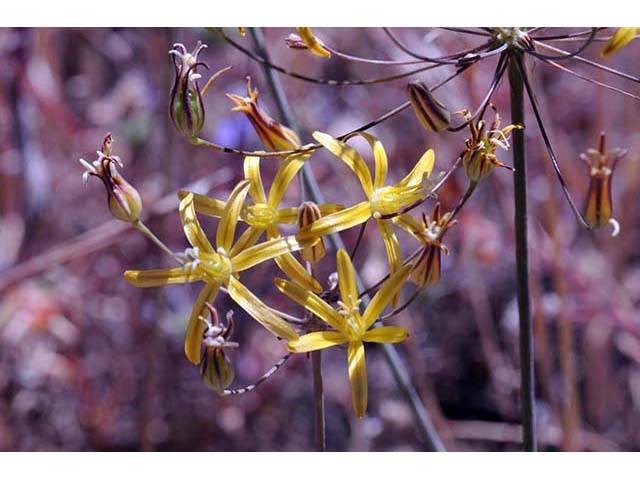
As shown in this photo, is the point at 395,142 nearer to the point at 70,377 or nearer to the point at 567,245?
the point at 567,245

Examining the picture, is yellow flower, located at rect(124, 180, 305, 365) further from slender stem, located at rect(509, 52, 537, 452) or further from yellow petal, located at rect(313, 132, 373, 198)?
slender stem, located at rect(509, 52, 537, 452)

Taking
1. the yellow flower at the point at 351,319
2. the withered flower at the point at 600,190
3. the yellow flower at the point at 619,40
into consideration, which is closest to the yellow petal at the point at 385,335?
the yellow flower at the point at 351,319

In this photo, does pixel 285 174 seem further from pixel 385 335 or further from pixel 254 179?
pixel 385 335

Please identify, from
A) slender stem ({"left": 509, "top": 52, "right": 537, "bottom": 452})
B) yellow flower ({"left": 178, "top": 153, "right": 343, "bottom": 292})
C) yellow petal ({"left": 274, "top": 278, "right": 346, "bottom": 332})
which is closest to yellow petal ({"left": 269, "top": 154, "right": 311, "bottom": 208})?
yellow flower ({"left": 178, "top": 153, "right": 343, "bottom": 292})

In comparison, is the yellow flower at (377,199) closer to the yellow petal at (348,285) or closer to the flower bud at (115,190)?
the yellow petal at (348,285)

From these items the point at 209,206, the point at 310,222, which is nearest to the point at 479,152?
the point at 310,222
